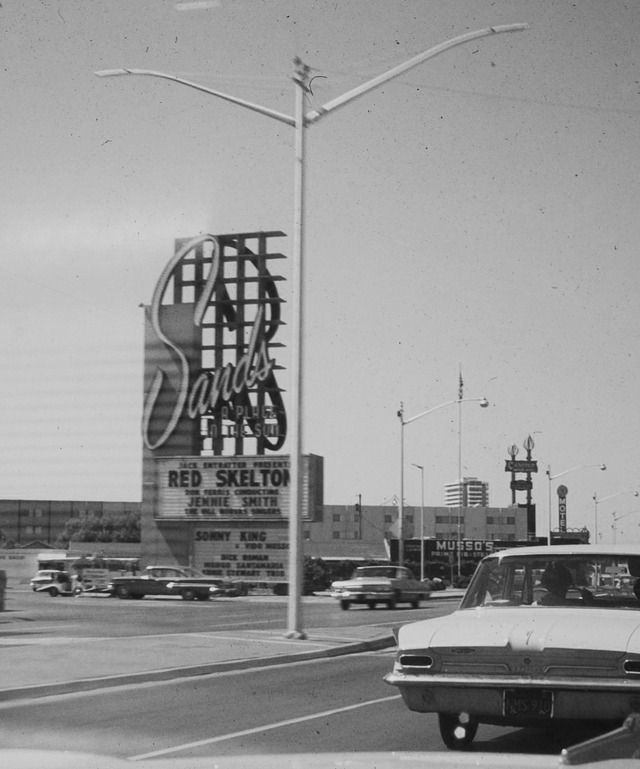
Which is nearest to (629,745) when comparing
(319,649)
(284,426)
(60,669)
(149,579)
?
(60,669)

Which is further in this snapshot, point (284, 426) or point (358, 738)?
point (284, 426)

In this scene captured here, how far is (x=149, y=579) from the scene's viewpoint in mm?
50219

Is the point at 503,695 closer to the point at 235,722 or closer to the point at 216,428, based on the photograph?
the point at 235,722

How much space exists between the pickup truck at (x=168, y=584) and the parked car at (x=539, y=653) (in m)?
40.8

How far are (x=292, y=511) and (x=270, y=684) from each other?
6375 millimetres

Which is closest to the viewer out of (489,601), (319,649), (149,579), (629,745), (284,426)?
(629,745)

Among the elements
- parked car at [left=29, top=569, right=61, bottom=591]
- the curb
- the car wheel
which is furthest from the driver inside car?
parked car at [left=29, top=569, right=61, bottom=591]

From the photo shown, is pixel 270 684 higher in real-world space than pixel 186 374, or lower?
lower

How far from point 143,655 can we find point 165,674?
2157 millimetres

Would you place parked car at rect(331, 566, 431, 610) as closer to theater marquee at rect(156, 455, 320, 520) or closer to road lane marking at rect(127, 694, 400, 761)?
theater marquee at rect(156, 455, 320, 520)

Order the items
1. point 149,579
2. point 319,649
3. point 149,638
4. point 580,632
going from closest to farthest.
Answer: point 580,632
point 319,649
point 149,638
point 149,579

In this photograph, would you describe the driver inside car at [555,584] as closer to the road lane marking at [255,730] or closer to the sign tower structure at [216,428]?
the road lane marking at [255,730]

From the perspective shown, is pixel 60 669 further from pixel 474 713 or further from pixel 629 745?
pixel 629 745

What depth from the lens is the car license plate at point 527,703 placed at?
751cm
